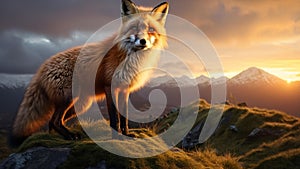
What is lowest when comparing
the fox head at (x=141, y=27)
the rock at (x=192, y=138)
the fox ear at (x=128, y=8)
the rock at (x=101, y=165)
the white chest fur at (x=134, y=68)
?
the rock at (x=192, y=138)

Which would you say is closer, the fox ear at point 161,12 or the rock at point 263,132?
the fox ear at point 161,12

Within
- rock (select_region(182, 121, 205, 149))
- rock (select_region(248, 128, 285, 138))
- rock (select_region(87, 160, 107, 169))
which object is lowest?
rock (select_region(182, 121, 205, 149))

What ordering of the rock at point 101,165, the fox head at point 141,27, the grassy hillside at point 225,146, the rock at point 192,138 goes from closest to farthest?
1. the rock at point 101,165
2. the grassy hillside at point 225,146
3. the fox head at point 141,27
4. the rock at point 192,138

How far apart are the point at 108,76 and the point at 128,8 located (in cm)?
210

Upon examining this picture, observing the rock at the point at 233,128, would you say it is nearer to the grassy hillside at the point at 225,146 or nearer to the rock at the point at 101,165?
the grassy hillside at the point at 225,146

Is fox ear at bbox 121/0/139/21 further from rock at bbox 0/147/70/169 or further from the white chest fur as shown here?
rock at bbox 0/147/70/169

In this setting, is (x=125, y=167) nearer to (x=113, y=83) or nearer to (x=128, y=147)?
(x=128, y=147)

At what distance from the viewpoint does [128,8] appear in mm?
8438

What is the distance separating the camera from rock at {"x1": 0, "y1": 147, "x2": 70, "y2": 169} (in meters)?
6.50

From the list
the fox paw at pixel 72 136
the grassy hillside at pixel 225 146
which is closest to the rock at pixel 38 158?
the grassy hillside at pixel 225 146

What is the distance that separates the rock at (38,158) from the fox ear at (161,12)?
15.4 ft

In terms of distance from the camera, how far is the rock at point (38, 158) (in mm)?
6496

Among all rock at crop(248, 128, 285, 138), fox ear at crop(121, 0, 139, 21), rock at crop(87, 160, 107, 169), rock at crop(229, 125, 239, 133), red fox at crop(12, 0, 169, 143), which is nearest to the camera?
rock at crop(87, 160, 107, 169)

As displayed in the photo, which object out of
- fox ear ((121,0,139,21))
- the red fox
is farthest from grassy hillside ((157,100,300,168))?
fox ear ((121,0,139,21))
